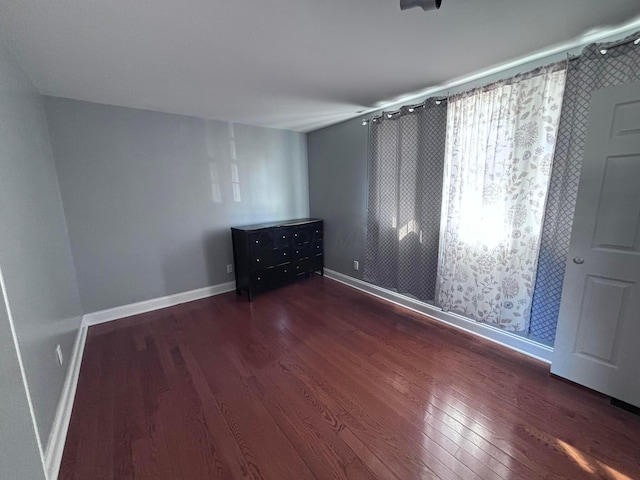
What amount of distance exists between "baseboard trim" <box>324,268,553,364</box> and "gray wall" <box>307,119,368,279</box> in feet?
1.20

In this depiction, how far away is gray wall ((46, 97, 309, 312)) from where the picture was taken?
8.13ft

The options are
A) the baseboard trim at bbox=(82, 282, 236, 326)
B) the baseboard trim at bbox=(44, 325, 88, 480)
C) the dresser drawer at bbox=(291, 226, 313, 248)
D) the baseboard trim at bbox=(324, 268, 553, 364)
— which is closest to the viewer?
the baseboard trim at bbox=(44, 325, 88, 480)

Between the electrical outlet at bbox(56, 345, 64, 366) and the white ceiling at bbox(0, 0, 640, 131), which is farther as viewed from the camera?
the electrical outlet at bbox(56, 345, 64, 366)

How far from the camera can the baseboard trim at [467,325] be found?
2.06m

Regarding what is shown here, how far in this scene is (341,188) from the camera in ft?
11.9

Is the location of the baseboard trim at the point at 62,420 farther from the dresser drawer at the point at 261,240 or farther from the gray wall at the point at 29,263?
the dresser drawer at the point at 261,240

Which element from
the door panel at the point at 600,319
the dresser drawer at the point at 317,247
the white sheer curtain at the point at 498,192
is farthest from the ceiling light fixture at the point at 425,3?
the dresser drawer at the point at 317,247

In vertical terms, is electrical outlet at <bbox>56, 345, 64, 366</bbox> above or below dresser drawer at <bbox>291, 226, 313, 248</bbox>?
below

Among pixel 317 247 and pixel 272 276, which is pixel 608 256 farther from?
pixel 272 276

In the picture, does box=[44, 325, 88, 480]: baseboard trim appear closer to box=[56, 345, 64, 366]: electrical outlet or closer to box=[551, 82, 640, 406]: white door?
box=[56, 345, 64, 366]: electrical outlet

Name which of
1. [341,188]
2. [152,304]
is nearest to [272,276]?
[152,304]

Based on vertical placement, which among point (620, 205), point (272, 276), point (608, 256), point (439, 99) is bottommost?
point (272, 276)

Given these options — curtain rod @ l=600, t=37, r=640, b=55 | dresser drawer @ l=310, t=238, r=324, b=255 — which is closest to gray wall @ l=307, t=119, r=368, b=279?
dresser drawer @ l=310, t=238, r=324, b=255

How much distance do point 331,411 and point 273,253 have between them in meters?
2.14
